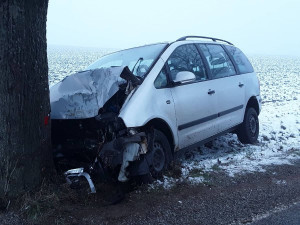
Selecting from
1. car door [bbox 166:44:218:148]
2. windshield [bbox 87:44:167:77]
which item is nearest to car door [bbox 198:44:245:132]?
car door [bbox 166:44:218:148]

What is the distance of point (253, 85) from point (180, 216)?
370cm

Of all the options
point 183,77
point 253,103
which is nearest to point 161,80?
point 183,77

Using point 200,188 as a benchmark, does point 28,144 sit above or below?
above

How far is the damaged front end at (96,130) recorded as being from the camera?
352cm

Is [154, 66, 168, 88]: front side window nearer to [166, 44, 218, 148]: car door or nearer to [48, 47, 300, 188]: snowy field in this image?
[166, 44, 218, 148]: car door

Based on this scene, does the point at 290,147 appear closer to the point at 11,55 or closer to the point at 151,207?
the point at 151,207

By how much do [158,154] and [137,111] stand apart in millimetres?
666

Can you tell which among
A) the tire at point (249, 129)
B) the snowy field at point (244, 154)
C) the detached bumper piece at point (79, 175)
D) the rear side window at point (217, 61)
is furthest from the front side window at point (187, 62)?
the detached bumper piece at point (79, 175)

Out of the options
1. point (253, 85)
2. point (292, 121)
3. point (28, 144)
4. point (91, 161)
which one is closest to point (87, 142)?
point (91, 161)

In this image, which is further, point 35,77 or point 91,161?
point 91,161

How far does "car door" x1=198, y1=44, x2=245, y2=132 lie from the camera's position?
5.15m

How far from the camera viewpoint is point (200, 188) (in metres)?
3.90

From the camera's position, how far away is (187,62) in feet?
15.6

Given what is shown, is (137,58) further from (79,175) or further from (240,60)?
(240,60)
